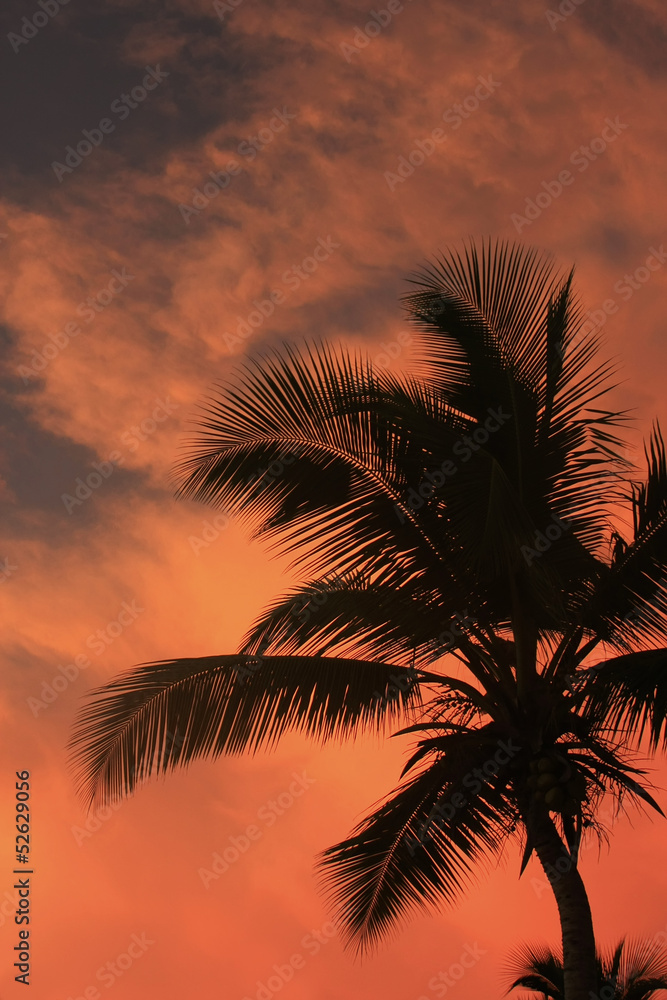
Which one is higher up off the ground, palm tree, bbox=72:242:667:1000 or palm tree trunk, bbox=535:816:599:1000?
palm tree, bbox=72:242:667:1000

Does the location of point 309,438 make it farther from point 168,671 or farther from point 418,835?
point 418,835

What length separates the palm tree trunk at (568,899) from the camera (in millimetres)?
7551

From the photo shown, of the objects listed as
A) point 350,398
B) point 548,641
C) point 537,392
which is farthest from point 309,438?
point 548,641

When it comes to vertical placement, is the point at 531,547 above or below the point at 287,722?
above

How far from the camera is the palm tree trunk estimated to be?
7.55 meters

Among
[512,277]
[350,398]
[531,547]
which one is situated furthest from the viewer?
[512,277]

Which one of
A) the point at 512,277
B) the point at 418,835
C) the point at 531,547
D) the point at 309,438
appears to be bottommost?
the point at 418,835

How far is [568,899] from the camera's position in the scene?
7746 millimetres

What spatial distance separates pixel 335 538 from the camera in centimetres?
805

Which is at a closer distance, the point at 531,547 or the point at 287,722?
the point at 531,547

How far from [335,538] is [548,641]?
2612 mm

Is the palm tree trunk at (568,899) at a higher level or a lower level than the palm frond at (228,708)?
lower

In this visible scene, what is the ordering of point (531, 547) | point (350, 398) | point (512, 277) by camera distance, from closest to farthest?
1. point (531, 547)
2. point (350, 398)
3. point (512, 277)

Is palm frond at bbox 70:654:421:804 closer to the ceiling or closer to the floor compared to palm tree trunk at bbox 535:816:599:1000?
closer to the ceiling
